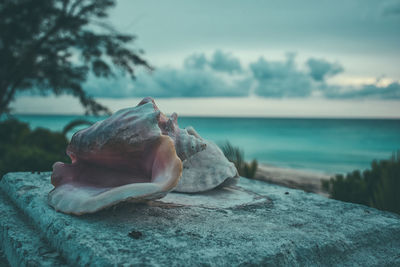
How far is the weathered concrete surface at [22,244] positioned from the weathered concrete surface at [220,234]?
0.13 ft

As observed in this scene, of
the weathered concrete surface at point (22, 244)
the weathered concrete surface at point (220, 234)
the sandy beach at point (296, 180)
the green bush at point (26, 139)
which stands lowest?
the sandy beach at point (296, 180)

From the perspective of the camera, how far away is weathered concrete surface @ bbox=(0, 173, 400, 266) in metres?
1.13

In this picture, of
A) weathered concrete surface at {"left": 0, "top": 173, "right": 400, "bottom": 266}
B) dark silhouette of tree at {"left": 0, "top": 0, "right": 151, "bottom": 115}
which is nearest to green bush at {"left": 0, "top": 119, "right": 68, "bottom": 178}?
dark silhouette of tree at {"left": 0, "top": 0, "right": 151, "bottom": 115}

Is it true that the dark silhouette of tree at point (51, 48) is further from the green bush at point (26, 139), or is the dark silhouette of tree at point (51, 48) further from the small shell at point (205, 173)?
the small shell at point (205, 173)

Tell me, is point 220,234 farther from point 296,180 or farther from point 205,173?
point 296,180

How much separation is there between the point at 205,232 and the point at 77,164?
0.81m

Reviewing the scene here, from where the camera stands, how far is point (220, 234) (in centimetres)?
134

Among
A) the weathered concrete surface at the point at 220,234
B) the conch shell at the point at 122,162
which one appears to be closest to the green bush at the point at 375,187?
the weathered concrete surface at the point at 220,234

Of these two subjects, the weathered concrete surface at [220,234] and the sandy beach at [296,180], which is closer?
the weathered concrete surface at [220,234]

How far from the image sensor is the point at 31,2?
6727 millimetres

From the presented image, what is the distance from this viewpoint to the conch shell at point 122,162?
4.35ft

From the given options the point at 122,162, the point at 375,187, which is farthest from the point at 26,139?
the point at 375,187

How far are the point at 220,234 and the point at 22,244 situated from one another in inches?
33.0

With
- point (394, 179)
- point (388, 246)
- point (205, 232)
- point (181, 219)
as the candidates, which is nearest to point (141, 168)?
point (181, 219)
